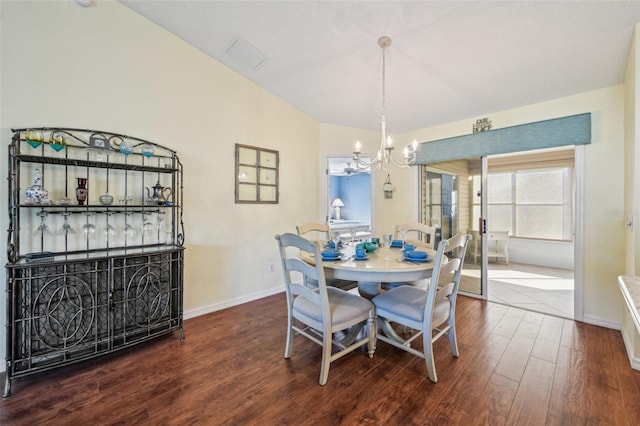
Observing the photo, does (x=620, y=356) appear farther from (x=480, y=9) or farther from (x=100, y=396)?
(x=100, y=396)

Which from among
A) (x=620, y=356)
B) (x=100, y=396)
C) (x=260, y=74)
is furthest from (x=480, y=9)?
(x=100, y=396)

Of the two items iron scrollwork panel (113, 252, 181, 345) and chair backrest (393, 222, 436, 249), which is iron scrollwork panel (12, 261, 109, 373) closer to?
iron scrollwork panel (113, 252, 181, 345)

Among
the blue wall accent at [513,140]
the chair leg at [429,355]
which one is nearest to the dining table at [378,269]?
the chair leg at [429,355]

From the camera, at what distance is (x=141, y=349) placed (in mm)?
2348

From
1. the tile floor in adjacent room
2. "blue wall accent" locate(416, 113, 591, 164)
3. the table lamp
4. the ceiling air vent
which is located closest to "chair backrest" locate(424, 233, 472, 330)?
"blue wall accent" locate(416, 113, 591, 164)

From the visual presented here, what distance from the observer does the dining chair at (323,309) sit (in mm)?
1844

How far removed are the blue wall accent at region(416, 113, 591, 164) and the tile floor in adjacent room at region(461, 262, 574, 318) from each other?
1.90 meters

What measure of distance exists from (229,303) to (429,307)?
2.42 metres

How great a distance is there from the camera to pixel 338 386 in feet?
6.04

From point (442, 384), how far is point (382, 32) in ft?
9.33

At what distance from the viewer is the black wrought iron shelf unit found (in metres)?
1.86

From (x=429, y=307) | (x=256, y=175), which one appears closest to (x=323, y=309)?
(x=429, y=307)

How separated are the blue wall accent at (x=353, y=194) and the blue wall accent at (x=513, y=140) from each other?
3.21 metres

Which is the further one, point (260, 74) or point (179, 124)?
point (260, 74)
